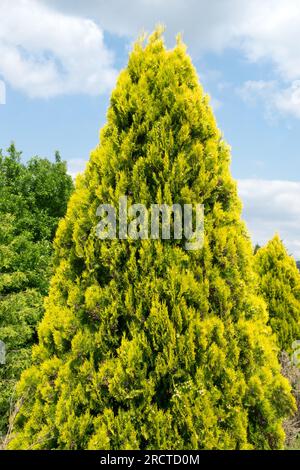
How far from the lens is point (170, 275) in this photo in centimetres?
432

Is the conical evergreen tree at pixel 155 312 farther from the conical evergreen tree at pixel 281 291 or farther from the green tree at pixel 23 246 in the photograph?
the green tree at pixel 23 246

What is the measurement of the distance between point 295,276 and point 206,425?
8739 mm

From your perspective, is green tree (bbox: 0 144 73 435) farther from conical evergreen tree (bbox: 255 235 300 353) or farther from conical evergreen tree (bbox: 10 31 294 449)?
conical evergreen tree (bbox: 10 31 294 449)

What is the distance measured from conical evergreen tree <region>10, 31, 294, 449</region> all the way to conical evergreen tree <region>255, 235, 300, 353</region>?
691 centimetres

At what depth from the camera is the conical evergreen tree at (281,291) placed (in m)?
11.5

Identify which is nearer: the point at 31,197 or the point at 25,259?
the point at 25,259

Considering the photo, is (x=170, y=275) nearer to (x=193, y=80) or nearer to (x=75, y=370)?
(x=75, y=370)

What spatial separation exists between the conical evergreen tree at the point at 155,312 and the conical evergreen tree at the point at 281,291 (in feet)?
22.7

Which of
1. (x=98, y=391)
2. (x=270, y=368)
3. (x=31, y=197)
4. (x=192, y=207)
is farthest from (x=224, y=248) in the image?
(x=31, y=197)

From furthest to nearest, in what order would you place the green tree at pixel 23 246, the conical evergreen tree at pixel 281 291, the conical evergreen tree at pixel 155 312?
the green tree at pixel 23 246, the conical evergreen tree at pixel 281 291, the conical evergreen tree at pixel 155 312

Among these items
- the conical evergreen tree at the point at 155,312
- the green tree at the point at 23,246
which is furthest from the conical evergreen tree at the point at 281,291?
the green tree at the point at 23,246

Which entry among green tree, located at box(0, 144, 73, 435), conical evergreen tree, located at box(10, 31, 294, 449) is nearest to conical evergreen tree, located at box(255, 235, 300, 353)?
conical evergreen tree, located at box(10, 31, 294, 449)

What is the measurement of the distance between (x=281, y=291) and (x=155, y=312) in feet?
27.1

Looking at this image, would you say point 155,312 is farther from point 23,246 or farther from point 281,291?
point 23,246
